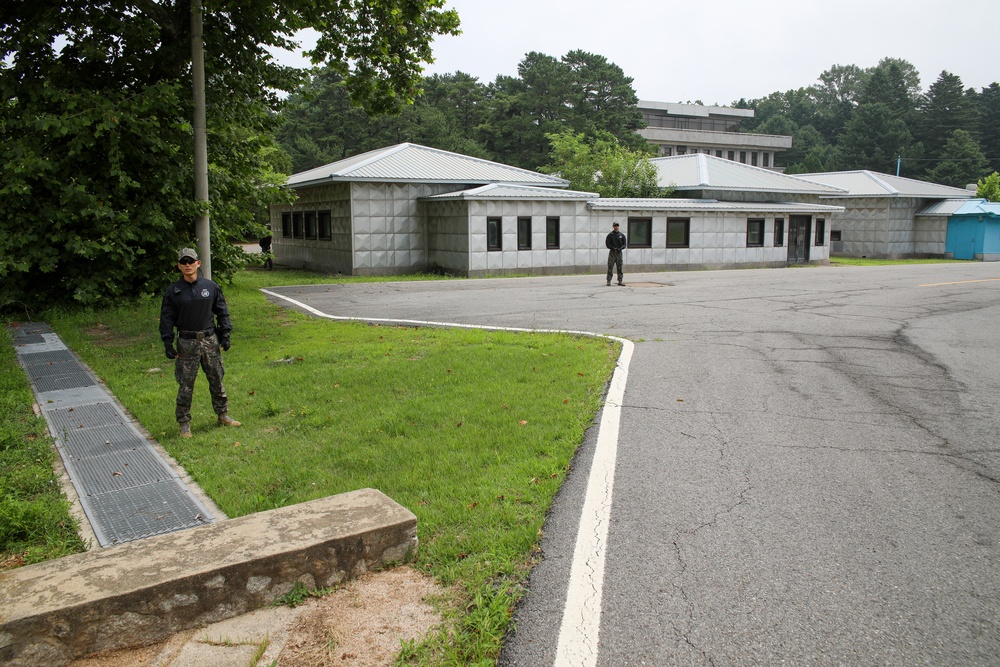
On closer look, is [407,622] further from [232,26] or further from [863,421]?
[232,26]

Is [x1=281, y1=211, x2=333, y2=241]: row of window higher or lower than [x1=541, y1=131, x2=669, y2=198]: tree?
lower

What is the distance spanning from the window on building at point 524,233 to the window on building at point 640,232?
4.76 m

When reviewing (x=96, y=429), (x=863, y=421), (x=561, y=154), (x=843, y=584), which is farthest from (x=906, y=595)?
(x=561, y=154)

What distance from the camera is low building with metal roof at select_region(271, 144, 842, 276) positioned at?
1091 inches

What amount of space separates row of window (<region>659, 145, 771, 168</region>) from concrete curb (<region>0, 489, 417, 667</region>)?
8538 cm

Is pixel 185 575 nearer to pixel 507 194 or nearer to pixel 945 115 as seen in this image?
pixel 507 194

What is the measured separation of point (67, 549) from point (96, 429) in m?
3.17

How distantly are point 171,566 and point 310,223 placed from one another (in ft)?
99.5

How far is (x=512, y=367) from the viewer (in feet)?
32.2

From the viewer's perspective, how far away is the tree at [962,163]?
72312mm

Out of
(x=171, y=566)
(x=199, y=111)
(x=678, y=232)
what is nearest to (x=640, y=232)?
(x=678, y=232)

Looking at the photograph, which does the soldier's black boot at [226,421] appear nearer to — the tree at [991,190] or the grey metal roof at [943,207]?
the grey metal roof at [943,207]

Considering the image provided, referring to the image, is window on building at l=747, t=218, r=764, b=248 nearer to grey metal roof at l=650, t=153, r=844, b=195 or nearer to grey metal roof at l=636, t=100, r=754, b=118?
grey metal roof at l=650, t=153, r=844, b=195

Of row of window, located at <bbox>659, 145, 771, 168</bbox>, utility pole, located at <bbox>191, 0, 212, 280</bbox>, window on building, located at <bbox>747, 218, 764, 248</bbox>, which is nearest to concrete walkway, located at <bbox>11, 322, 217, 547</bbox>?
utility pole, located at <bbox>191, 0, 212, 280</bbox>
